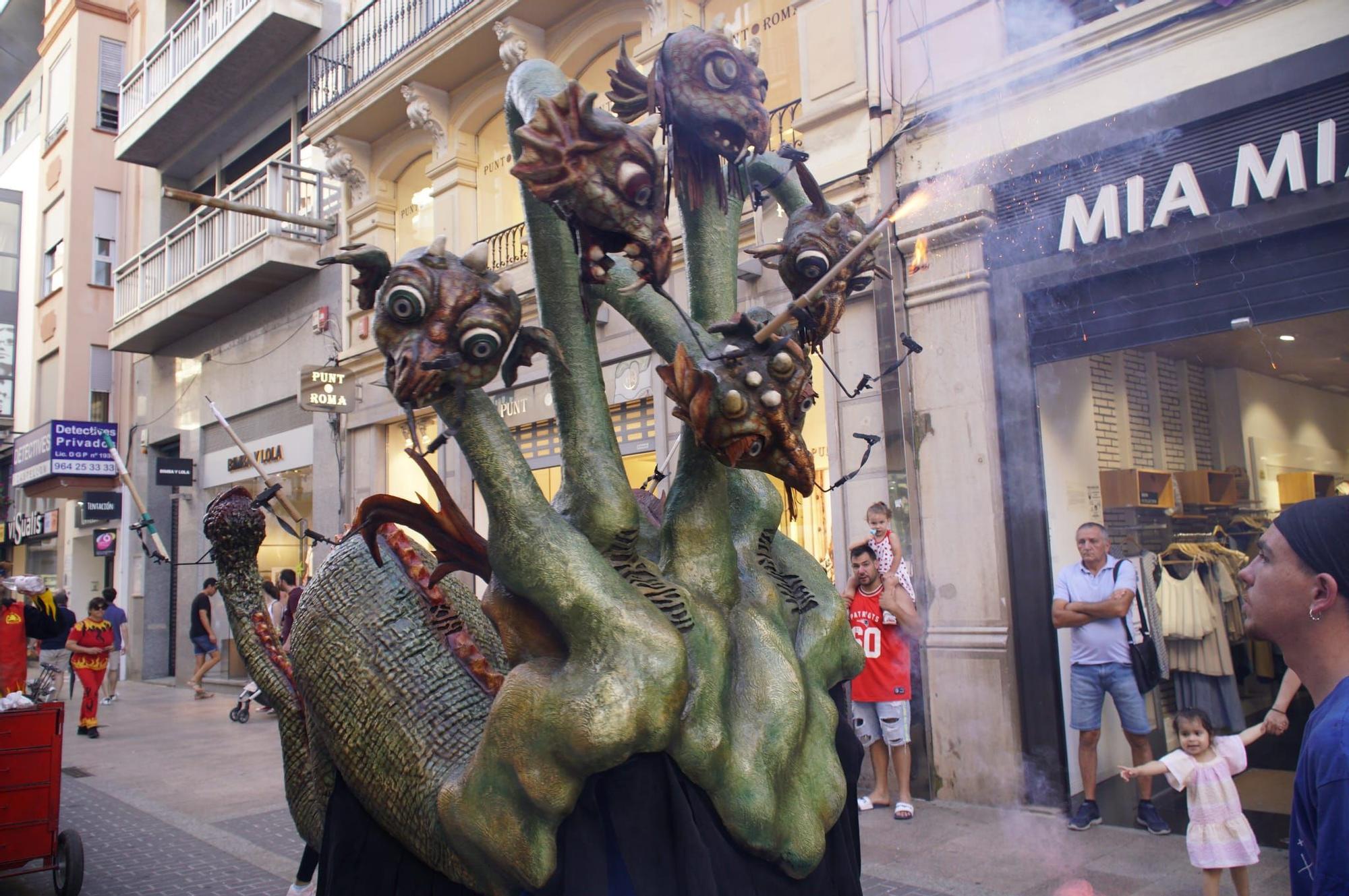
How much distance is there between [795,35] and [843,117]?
4.60 feet

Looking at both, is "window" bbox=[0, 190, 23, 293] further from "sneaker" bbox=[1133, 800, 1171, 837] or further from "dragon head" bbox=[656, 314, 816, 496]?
"dragon head" bbox=[656, 314, 816, 496]

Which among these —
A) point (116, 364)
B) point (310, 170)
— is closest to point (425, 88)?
point (310, 170)

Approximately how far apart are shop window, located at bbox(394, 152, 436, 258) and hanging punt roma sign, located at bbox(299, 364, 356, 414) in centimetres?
200

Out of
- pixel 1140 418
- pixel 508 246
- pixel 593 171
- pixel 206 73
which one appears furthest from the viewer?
pixel 206 73

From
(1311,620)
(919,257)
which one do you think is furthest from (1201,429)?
(1311,620)

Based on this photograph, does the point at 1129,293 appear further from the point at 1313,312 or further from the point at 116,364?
the point at 116,364

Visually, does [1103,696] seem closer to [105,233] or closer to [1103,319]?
[1103,319]

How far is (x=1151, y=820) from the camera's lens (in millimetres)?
6168

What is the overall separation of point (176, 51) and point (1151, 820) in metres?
20.7

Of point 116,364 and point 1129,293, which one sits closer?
point 1129,293

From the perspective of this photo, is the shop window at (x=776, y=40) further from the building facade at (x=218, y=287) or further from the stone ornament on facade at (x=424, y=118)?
the building facade at (x=218, y=287)

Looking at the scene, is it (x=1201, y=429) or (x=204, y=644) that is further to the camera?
(x=204, y=644)

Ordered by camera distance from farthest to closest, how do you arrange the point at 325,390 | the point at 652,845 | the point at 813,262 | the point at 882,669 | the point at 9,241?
the point at 9,241
the point at 325,390
the point at 882,669
the point at 813,262
the point at 652,845

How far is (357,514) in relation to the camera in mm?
2166
